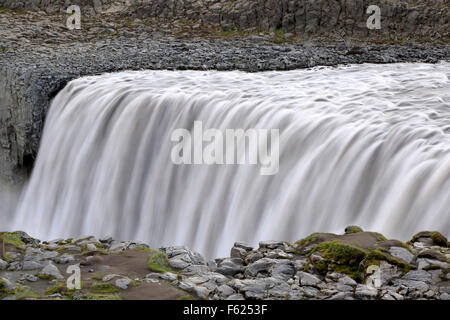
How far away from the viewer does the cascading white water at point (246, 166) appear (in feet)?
31.1

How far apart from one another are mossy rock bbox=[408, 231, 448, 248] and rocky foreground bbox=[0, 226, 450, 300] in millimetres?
12

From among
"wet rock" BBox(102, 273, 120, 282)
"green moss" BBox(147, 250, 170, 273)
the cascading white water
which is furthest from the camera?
the cascading white water

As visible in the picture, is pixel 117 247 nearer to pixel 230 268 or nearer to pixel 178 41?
pixel 230 268

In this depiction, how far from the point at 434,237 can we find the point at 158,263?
3.48m

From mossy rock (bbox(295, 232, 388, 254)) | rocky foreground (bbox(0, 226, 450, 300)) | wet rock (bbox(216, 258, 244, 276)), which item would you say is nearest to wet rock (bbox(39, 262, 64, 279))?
rocky foreground (bbox(0, 226, 450, 300))

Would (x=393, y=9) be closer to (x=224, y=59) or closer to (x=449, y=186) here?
(x=224, y=59)

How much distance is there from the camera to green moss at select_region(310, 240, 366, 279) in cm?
683

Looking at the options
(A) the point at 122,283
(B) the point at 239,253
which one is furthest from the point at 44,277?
(B) the point at 239,253

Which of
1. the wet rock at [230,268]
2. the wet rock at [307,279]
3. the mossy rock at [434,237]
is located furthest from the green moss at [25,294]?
the mossy rock at [434,237]

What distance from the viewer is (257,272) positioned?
7113 mm

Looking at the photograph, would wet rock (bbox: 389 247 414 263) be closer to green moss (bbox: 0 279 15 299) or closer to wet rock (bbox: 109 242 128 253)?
wet rock (bbox: 109 242 128 253)

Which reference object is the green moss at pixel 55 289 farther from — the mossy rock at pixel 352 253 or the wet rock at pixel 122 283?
the mossy rock at pixel 352 253

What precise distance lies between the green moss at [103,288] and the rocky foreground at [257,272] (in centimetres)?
1

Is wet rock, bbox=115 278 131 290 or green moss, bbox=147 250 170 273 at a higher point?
wet rock, bbox=115 278 131 290
